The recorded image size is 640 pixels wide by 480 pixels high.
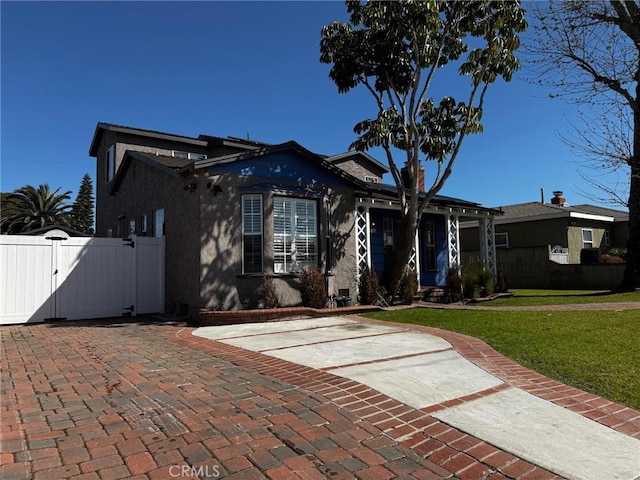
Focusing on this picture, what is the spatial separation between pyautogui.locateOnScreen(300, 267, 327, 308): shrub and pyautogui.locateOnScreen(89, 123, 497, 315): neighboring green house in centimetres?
22

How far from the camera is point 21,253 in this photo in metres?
9.22

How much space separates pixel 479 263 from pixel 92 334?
12752mm

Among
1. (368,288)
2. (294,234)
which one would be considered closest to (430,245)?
(368,288)

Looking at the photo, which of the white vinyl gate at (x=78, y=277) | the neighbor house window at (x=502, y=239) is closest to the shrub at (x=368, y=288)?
the white vinyl gate at (x=78, y=277)

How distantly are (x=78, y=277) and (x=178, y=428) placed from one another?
813cm

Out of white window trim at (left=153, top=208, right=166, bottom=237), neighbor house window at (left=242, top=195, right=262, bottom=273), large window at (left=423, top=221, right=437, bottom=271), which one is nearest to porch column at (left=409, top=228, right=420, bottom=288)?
large window at (left=423, top=221, right=437, bottom=271)

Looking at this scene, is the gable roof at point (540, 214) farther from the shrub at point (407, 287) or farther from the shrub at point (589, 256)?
the shrub at point (407, 287)

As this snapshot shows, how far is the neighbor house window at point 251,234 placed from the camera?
397 inches

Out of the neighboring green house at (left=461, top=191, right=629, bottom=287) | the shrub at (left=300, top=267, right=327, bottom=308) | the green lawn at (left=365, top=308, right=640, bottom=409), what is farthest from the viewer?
the neighboring green house at (left=461, top=191, right=629, bottom=287)

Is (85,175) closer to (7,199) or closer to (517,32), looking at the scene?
(7,199)

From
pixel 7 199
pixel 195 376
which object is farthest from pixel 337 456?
pixel 7 199

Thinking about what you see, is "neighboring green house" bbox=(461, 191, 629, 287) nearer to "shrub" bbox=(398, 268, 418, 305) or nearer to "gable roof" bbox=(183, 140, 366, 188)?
"shrub" bbox=(398, 268, 418, 305)

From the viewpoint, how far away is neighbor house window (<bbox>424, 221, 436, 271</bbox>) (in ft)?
52.7

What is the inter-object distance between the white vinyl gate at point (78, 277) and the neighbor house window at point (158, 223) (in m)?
0.87
